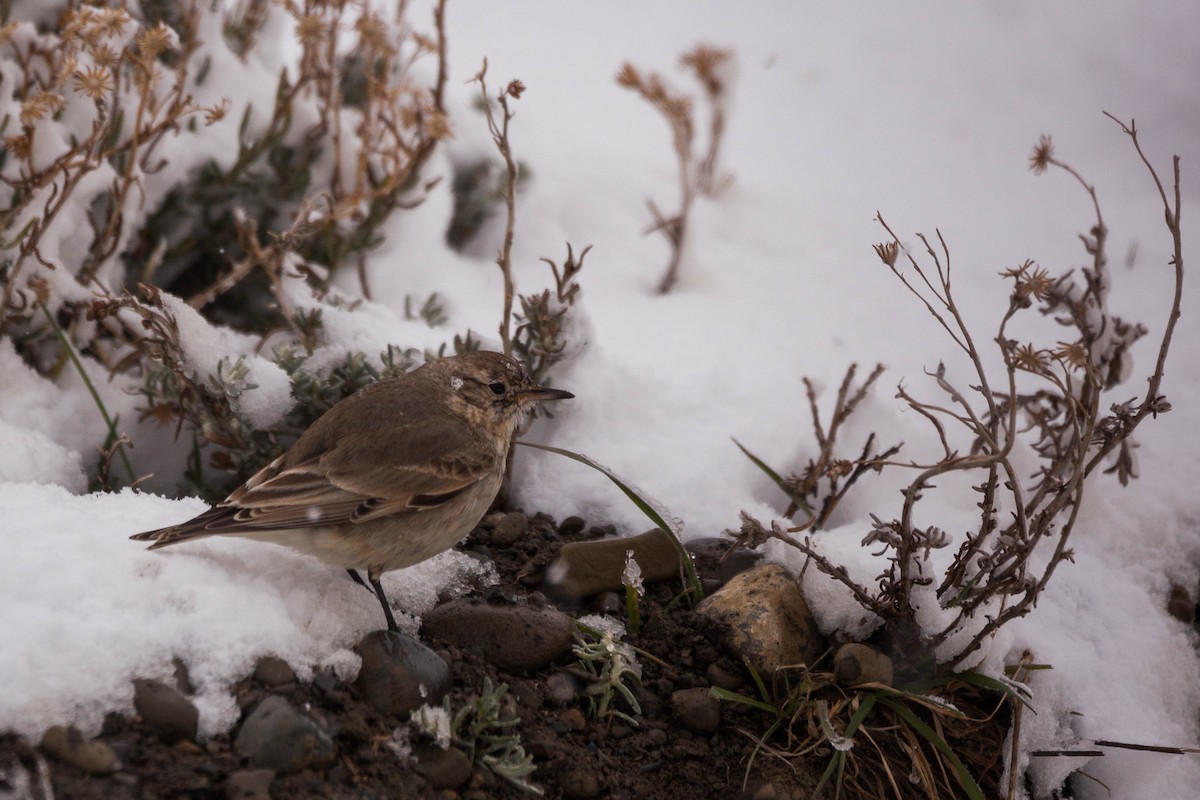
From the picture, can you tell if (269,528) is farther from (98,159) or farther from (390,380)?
(98,159)

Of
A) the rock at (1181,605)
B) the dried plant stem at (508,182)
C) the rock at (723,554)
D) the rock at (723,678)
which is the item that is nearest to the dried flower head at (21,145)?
the dried plant stem at (508,182)

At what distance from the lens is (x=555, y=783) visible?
301 cm

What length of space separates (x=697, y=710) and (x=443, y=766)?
2.70 ft

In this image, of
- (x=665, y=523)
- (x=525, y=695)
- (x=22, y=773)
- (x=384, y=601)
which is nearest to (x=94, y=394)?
Result: (x=384, y=601)

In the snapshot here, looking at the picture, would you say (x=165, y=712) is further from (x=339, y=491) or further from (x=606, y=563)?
(x=606, y=563)

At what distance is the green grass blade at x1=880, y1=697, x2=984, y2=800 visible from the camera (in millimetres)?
3166

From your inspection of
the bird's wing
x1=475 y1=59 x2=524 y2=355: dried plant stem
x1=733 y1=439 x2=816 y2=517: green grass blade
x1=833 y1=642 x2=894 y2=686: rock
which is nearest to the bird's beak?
x1=475 y1=59 x2=524 y2=355: dried plant stem

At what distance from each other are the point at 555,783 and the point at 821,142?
192 inches

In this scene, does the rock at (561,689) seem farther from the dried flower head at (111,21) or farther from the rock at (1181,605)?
the dried flower head at (111,21)

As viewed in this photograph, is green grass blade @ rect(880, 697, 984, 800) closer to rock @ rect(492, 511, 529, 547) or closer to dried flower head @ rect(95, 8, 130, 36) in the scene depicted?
rock @ rect(492, 511, 529, 547)

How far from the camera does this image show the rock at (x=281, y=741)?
2607 millimetres

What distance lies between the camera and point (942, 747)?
3.19 m

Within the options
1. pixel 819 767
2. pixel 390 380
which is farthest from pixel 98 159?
pixel 819 767

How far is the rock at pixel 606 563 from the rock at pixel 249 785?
1374mm
